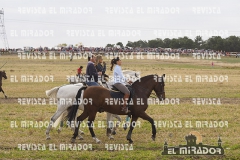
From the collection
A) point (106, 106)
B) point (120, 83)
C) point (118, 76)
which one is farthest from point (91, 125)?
point (118, 76)

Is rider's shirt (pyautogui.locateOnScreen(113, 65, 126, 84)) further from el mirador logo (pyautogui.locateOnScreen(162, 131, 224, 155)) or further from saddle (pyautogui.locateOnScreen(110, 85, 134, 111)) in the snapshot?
el mirador logo (pyautogui.locateOnScreen(162, 131, 224, 155))

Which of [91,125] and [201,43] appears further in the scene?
[201,43]

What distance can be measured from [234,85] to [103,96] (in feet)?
68.6

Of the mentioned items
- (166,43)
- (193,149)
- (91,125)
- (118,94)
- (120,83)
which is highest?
(166,43)

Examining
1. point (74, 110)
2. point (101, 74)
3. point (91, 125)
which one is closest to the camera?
point (91, 125)

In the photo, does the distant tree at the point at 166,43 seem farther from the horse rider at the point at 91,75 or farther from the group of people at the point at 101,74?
the horse rider at the point at 91,75

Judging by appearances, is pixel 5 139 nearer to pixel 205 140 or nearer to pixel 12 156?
pixel 12 156

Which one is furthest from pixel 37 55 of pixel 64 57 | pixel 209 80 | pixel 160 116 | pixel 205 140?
pixel 205 140

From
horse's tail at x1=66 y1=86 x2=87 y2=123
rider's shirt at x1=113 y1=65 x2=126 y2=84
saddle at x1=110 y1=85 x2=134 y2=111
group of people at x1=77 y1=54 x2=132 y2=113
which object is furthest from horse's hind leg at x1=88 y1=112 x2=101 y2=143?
rider's shirt at x1=113 y1=65 x2=126 y2=84

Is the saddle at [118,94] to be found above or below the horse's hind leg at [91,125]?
above

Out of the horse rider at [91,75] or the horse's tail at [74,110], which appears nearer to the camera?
the horse's tail at [74,110]

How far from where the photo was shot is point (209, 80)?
35344 mm

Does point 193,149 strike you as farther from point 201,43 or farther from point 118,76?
point 201,43

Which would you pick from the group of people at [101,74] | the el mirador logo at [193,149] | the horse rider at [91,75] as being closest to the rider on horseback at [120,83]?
the group of people at [101,74]
